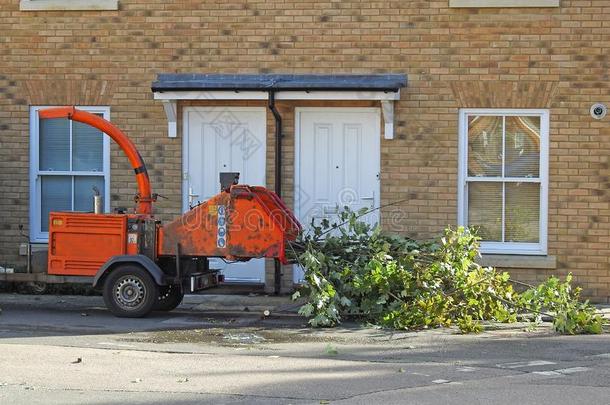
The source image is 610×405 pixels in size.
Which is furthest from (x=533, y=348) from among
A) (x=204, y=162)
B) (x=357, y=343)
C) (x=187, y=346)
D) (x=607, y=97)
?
(x=204, y=162)

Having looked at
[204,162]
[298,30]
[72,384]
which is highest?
[298,30]

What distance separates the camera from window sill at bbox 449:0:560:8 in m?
13.8

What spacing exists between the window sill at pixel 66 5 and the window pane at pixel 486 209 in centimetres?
580

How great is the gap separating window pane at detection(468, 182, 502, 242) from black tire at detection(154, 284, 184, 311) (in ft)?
14.2

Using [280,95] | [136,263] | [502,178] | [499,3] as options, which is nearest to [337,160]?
[280,95]

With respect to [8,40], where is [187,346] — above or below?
below

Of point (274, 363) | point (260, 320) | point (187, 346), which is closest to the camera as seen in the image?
point (274, 363)

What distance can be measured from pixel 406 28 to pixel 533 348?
5.47 meters

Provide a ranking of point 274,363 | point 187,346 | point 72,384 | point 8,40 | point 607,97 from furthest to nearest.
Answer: point 8,40, point 607,97, point 187,346, point 274,363, point 72,384

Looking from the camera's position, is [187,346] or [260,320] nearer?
[187,346]

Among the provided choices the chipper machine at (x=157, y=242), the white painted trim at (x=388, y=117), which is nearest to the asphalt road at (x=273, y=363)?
the chipper machine at (x=157, y=242)

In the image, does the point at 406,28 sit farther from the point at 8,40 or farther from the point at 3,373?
the point at 3,373

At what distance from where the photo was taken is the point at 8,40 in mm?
14695

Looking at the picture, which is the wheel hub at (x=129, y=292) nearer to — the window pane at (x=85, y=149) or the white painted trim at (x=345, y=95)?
the window pane at (x=85, y=149)
